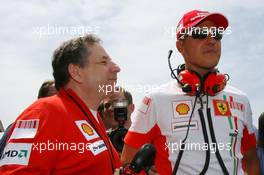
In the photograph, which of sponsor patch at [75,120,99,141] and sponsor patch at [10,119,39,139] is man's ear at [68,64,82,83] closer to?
sponsor patch at [75,120,99,141]

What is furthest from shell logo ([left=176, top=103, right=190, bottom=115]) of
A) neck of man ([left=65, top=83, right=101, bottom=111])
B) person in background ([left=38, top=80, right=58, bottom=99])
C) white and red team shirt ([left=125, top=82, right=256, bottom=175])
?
person in background ([left=38, top=80, right=58, bottom=99])

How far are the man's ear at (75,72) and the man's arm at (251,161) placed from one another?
1.75 meters

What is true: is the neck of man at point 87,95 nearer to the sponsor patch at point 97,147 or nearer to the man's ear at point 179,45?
the sponsor patch at point 97,147

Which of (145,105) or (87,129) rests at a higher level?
(145,105)

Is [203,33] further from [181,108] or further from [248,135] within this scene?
[248,135]

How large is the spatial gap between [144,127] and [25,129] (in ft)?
4.01

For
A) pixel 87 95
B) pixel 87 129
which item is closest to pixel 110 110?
pixel 87 95

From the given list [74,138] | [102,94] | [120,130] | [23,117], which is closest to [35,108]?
[23,117]

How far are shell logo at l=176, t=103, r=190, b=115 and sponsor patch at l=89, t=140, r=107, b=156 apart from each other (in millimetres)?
779

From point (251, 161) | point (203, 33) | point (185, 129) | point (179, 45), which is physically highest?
point (203, 33)

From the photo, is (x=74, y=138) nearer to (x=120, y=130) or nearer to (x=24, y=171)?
(x=24, y=171)

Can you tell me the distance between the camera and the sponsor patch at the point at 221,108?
387 cm

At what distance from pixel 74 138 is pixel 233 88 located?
1.77 metres

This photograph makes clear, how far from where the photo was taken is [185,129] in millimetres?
3771
